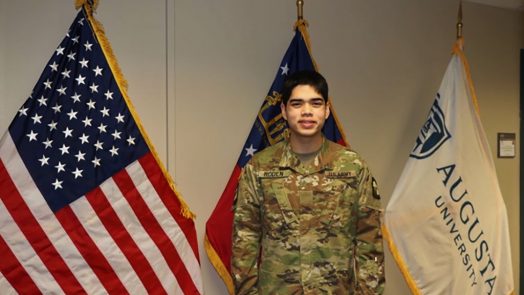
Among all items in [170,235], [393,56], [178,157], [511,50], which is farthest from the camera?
[511,50]

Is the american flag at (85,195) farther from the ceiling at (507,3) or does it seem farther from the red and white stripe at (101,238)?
the ceiling at (507,3)

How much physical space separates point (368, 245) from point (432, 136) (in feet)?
2.79

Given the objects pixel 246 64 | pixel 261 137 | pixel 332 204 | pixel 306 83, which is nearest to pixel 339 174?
pixel 332 204

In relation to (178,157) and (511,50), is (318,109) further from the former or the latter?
(511,50)

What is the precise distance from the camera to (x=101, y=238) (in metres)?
1.83

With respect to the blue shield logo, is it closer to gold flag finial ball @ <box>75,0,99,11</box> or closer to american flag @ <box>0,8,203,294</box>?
american flag @ <box>0,8,203,294</box>

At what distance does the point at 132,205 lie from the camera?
1869 millimetres

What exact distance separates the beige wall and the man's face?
53 centimetres

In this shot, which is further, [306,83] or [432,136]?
[432,136]

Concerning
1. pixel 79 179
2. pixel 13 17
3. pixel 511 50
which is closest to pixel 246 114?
pixel 79 179

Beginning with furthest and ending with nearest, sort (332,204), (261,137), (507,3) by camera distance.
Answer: (507,3), (261,137), (332,204)

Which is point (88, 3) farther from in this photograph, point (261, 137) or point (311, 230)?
point (311, 230)

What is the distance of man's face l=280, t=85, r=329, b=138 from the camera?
1.68 m

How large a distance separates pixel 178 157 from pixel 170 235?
0.35 metres
